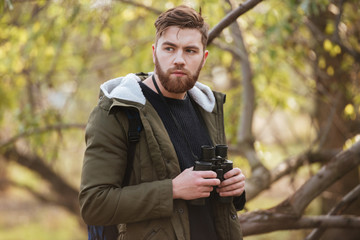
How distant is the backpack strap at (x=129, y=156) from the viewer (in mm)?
1767

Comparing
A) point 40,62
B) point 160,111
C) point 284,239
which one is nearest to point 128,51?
point 40,62

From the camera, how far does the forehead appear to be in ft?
6.40

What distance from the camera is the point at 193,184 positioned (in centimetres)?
171

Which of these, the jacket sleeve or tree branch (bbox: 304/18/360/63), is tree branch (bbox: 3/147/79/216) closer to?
tree branch (bbox: 304/18/360/63)

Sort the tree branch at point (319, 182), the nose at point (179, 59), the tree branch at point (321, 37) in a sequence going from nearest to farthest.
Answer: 1. the nose at point (179, 59)
2. the tree branch at point (319, 182)
3. the tree branch at point (321, 37)

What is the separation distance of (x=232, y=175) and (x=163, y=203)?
0.36 meters

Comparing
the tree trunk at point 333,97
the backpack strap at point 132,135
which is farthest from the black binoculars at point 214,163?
the tree trunk at point 333,97

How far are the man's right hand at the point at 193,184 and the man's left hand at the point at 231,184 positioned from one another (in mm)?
137

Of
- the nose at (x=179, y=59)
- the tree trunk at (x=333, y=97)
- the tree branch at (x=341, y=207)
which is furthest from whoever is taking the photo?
the tree trunk at (x=333, y=97)

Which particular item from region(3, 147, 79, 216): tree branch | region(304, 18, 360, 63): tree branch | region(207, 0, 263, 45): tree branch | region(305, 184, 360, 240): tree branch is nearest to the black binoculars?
region(207, 0, 263, 45): tree branch

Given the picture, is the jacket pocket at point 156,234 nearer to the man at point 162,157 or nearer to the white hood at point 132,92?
the man at point 162,157

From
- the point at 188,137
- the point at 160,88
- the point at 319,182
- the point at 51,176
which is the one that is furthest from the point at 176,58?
the point at 51,176

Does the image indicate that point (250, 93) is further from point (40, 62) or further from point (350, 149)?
point (40, 62)

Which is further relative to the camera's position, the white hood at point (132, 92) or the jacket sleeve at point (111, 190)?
the white hood at point (132, 92)
